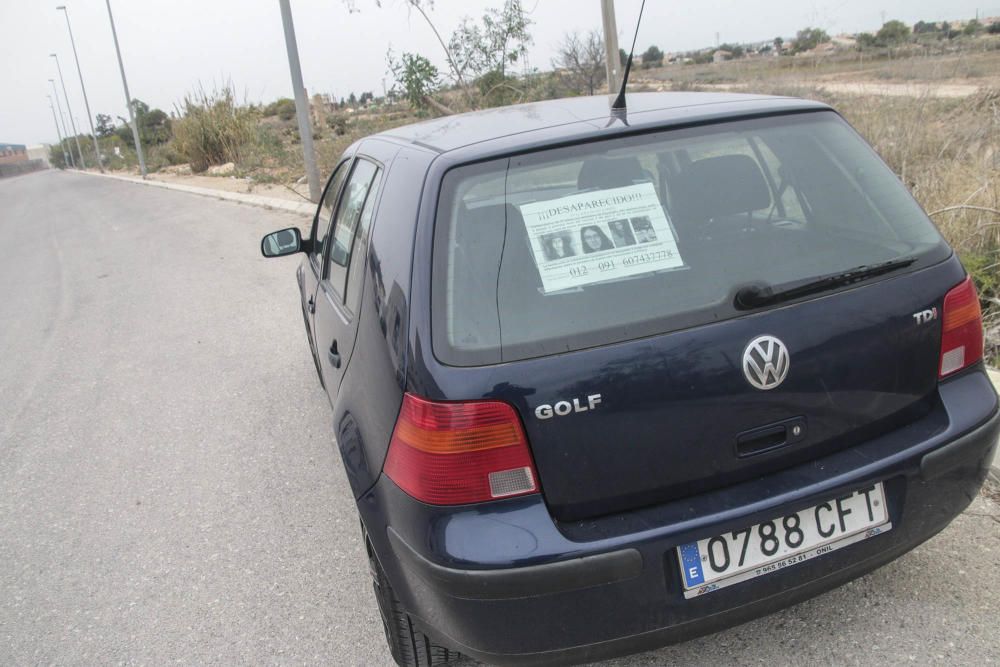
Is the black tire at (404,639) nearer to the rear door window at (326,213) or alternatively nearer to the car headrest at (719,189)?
the car headrest at (719,189)

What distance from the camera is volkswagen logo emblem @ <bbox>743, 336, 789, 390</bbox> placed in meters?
1.91

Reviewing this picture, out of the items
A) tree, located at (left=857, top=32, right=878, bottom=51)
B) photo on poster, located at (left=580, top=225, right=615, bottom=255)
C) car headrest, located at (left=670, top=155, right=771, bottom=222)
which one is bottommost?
photo on poster, located at (left=580, top=225, right=615, bottom=255)

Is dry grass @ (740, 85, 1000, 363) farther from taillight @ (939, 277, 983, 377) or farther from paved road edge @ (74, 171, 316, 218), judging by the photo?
paved road edge @ (74, 171, 316, 218)

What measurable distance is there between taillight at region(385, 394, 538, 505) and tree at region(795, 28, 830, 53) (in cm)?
724

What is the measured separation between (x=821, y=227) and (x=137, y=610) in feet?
8.87

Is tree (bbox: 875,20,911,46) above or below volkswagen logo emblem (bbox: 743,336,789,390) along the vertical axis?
above

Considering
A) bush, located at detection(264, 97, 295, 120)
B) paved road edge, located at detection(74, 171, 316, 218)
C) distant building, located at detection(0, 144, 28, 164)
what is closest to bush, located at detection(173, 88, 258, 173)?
paved road edge, located at detection(74, 171, 316, 218)

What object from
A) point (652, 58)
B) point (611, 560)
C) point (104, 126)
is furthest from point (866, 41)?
point (104, 126)

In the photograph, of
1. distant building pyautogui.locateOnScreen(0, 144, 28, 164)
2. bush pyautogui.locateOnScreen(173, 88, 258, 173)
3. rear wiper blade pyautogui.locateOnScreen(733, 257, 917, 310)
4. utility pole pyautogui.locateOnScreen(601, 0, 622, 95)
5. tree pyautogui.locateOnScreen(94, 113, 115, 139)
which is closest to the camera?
rear wiper blade pyautogui.locateOnScreen(733, 257, 917, 310)

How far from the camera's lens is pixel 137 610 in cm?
292

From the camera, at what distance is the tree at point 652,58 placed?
28.4 metres

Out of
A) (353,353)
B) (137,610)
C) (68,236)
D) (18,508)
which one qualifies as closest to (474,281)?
(353,353)

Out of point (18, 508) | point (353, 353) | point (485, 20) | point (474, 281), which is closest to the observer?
Result: point (474, 281)

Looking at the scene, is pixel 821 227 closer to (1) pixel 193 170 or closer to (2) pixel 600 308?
(2) pixel 600 308
